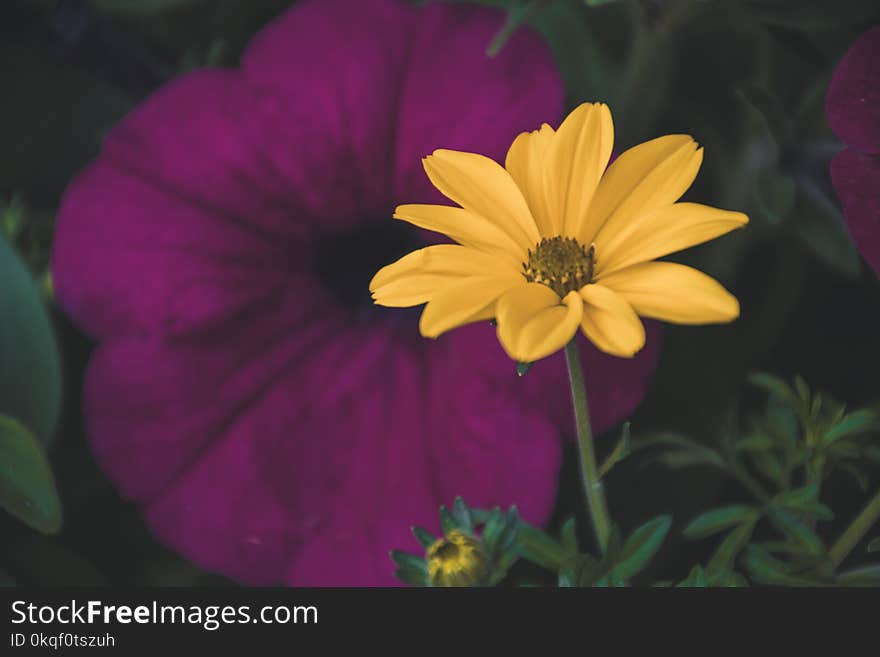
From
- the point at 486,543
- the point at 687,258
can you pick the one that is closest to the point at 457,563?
the point at 486,543

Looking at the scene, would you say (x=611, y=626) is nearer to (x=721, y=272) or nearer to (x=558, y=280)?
(x=558, y=280)

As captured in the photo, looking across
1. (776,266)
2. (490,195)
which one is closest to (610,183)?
(490,195)

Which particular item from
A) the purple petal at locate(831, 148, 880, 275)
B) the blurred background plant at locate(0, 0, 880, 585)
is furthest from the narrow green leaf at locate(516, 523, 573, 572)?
the purple petal at locate(831, 148, 880, 275)

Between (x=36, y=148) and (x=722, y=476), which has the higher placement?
(x=36, y=148)

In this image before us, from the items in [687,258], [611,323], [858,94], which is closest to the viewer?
[611,323]

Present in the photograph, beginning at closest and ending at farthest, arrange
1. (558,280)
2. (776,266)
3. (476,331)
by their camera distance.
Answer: (558,280) < (476,331) < (776,266)

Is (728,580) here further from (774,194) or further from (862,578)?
(774,194)
